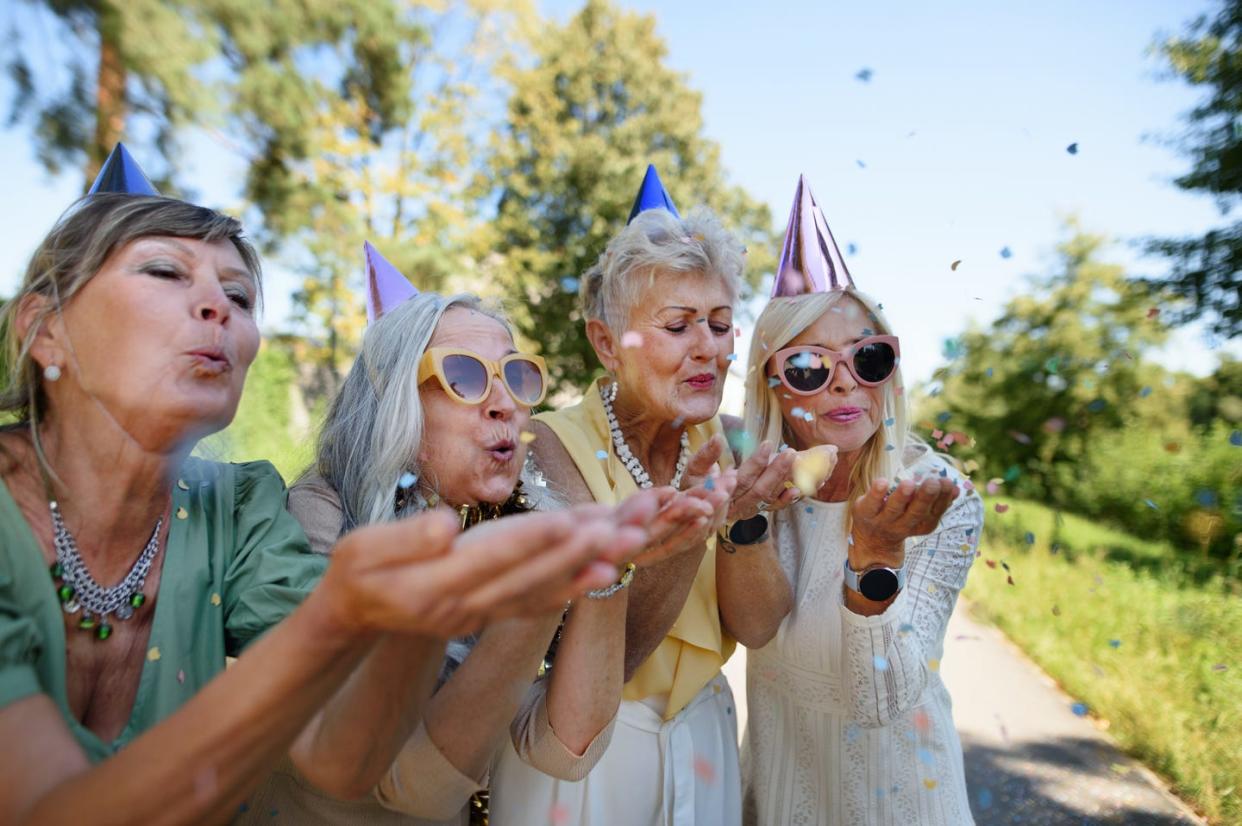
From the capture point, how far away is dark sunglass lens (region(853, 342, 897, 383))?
2.34 metres

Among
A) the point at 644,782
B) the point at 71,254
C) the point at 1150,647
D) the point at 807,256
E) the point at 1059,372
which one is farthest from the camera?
the point at 1059,372

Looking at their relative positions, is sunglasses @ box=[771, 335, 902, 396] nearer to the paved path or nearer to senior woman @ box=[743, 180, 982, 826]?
senior woman @ box=[743, 180, 982, 826]

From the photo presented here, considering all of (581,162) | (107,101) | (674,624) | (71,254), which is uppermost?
(581,162)

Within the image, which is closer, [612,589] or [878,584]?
[612,589]

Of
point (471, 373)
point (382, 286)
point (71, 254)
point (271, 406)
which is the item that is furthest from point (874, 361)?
point (271, 406)

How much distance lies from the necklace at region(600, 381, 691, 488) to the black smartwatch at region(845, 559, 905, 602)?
2.13ft

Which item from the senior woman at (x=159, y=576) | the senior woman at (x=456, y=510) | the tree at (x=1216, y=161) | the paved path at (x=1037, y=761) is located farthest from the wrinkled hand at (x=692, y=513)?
the tree at (x=1216, y=161)

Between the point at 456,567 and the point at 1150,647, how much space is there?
23.6 ft

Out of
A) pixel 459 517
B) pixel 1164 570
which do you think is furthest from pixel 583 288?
pixel 1164 570

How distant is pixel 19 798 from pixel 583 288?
2.21m

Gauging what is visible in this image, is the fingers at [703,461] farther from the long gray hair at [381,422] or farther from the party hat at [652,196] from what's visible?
the party hat at [652,196]

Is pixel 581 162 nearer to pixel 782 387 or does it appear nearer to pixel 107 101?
pixel 107 101

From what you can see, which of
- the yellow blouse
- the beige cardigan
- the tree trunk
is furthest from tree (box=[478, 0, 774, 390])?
the beige cardigan

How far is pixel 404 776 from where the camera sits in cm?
149
